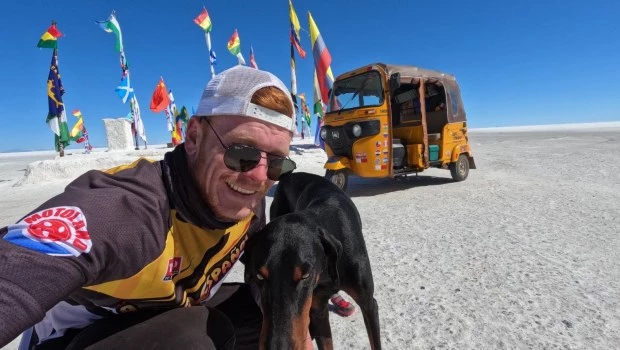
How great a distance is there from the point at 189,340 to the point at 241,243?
59 centimetres

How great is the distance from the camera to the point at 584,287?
2.61 metres

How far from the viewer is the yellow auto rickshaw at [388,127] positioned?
6.87 metres

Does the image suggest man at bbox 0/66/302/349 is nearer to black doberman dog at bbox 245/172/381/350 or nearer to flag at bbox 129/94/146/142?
black doberman dog at bbox 245/172/381/350

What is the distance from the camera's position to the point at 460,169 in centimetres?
835

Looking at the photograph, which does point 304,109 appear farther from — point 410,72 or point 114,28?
point 410,72

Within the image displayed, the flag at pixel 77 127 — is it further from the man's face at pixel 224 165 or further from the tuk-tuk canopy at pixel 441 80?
the man's face at pixel 224 165

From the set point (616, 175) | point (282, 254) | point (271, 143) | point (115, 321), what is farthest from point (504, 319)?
point (616, 175)

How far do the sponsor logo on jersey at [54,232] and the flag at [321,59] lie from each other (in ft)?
41.5

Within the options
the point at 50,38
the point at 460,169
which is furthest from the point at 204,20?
the point at 460,169

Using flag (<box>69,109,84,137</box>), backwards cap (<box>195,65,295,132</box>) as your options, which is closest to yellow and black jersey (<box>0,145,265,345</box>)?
backwards cap (<box>195,65,295,132</box>)

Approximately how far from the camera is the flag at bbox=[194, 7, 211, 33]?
59.2 ft

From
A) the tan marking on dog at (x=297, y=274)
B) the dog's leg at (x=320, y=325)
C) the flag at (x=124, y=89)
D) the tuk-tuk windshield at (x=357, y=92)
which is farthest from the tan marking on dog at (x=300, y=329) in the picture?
the flag at (x=124, y=89)

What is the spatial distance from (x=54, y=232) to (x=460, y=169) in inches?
345

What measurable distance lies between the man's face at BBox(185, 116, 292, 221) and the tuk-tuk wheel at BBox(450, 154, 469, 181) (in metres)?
7.80
